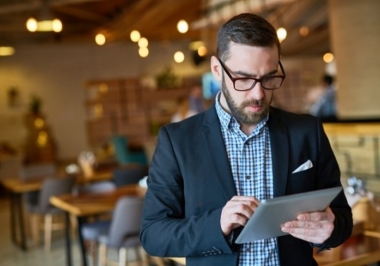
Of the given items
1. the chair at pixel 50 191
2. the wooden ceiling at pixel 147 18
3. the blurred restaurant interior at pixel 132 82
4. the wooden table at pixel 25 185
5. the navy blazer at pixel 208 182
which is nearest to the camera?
the navy blazer at pixel 208 182

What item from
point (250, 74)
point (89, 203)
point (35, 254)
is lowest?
point (35, 254)

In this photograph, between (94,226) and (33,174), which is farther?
(33,174)

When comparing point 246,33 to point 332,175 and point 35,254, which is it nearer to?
point 332,175

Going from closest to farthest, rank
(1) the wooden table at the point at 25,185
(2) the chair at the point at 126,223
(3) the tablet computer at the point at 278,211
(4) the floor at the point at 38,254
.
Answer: (3) the tablet computer at the point at 278,211, (2) the chair at the point at 126,223, (4) the floor at the point at 38,254, (1) the wooden table at the point at 25,185

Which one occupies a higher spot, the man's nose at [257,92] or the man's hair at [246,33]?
the man's hair at [246,33]

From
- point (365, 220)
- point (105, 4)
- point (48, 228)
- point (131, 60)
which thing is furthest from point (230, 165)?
point (131, 60)

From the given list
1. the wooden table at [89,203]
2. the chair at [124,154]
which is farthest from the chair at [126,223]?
the chair at [124,154]

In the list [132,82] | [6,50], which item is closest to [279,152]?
[132,82]

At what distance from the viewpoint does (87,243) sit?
7.61 metres

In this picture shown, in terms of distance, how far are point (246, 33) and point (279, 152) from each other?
42cm

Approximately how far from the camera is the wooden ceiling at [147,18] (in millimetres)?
10508

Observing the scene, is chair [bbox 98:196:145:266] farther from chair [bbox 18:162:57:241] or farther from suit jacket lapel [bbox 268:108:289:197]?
suit jacket lapel [bbox 268:108:289:197]

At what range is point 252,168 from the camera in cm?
206

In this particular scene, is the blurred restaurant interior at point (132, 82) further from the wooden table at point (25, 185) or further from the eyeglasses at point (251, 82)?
the eyeglasses at point (251, 82)
